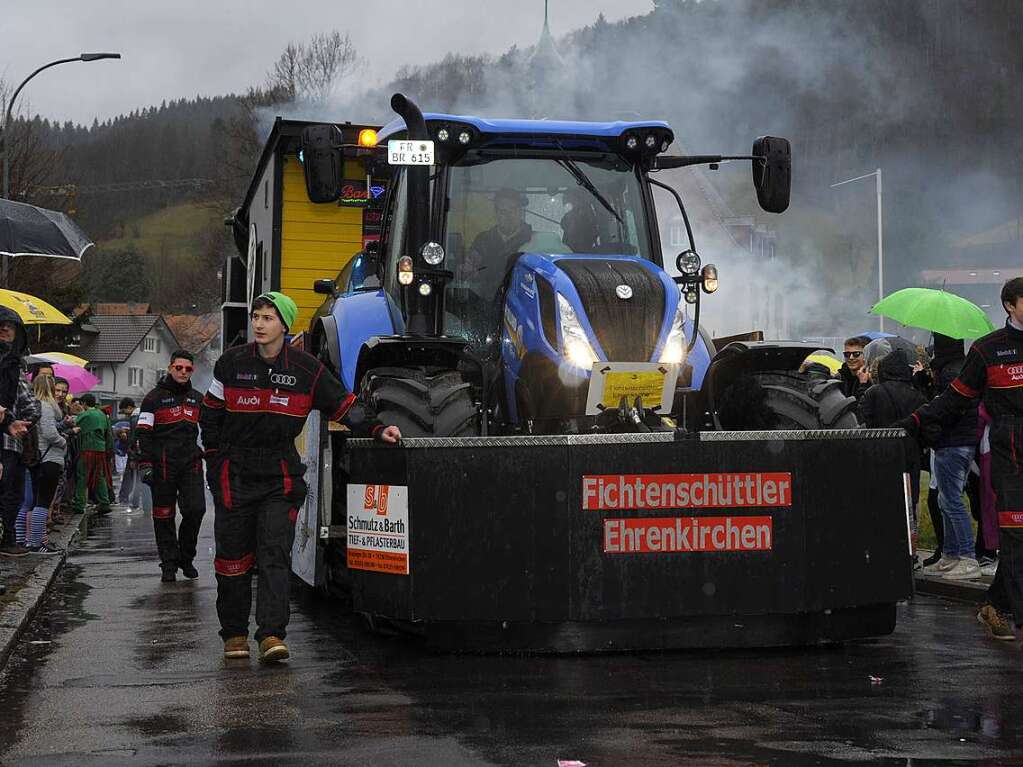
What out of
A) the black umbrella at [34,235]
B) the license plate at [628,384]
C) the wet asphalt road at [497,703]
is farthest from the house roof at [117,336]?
the license plate at [628,384]

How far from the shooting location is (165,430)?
13.5m

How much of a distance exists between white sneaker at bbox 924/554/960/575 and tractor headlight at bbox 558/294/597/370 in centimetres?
467

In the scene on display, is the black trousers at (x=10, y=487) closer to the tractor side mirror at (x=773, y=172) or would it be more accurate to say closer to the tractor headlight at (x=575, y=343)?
the tractor headlight at (x=575, y=343)

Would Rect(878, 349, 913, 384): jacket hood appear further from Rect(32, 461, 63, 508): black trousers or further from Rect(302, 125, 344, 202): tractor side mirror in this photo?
Rect(32, 461, 63, 508): black trousers

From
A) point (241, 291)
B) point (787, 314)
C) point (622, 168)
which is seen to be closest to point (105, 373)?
point (787, 314)

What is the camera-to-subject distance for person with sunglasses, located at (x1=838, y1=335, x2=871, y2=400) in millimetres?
13969

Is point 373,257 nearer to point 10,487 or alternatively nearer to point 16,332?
point 16,332

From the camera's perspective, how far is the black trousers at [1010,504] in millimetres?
8359

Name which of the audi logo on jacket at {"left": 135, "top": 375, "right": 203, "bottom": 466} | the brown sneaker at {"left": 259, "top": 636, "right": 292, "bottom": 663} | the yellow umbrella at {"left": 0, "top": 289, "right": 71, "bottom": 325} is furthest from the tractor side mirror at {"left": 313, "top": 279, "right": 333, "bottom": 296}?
the yellow umbrella at {"left": 0, "top": 289, "right": 71, "bottom": 325}

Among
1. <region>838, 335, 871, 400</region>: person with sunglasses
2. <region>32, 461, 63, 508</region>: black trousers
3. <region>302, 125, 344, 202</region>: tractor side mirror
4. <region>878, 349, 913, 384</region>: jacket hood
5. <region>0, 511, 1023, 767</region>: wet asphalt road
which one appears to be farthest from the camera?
<region>32, 461, 63, 508</region>: black trousers

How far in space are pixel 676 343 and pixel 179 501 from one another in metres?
6.53

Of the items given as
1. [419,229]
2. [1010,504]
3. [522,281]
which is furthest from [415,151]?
A: [1010,504]

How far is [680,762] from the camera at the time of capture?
5645 millimetres

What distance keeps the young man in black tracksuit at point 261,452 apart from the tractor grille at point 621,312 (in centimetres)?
130
